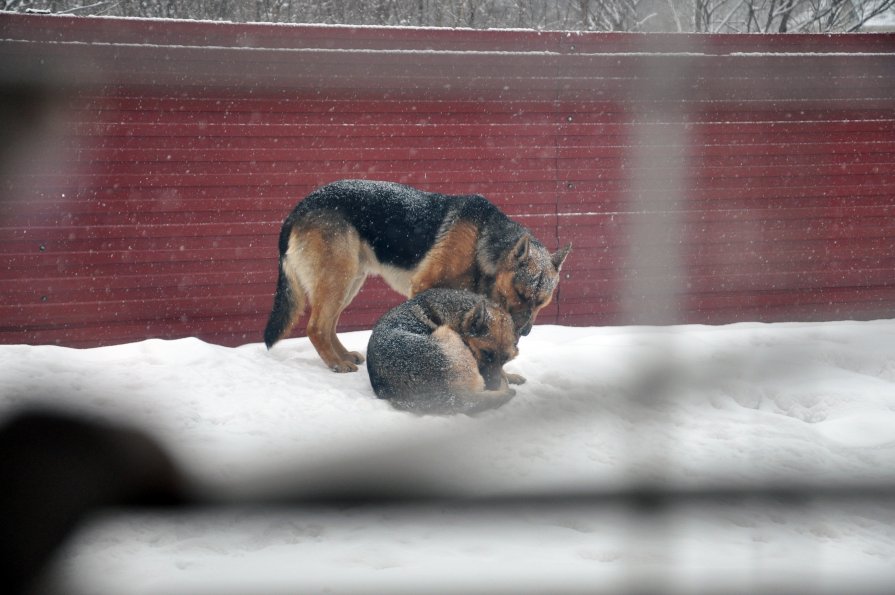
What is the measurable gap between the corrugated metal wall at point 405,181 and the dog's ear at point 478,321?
4.03 ft

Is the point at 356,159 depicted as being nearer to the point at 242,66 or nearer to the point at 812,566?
the point at 242,66

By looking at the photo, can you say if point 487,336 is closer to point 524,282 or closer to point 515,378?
point 524,282

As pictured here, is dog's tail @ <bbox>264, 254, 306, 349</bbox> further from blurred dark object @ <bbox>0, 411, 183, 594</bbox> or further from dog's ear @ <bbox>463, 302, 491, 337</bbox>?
blurred dark object @ <bbox>0, 411, 183, 594</bbox>

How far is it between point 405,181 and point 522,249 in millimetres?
2382

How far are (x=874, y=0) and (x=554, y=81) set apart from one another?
256 inches

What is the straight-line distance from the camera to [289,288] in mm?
3969

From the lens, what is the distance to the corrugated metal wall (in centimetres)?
484

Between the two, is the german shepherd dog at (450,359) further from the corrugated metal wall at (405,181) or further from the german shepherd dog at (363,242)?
the corrugated metal wall at (405,181)

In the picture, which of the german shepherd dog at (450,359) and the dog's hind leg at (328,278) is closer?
the german shepherd dog at (450,359)

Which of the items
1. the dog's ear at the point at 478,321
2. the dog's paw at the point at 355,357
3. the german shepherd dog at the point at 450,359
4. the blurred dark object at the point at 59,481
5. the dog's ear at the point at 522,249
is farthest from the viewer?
the dog's paw at the point at 355,357

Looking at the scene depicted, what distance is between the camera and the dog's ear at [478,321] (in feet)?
9.62

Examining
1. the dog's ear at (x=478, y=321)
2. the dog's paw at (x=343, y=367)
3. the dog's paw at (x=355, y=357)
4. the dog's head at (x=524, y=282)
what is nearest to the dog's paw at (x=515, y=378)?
the dog's head at (x=524, y=282)

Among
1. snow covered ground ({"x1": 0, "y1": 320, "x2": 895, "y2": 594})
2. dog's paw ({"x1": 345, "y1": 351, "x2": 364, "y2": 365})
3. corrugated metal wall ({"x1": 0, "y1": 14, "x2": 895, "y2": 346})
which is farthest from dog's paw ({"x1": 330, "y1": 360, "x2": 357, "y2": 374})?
snow covered ground ({"x1": 0, "y1": 320, "x2": 895, "y2": 594})

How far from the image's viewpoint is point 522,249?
3.48 metres
